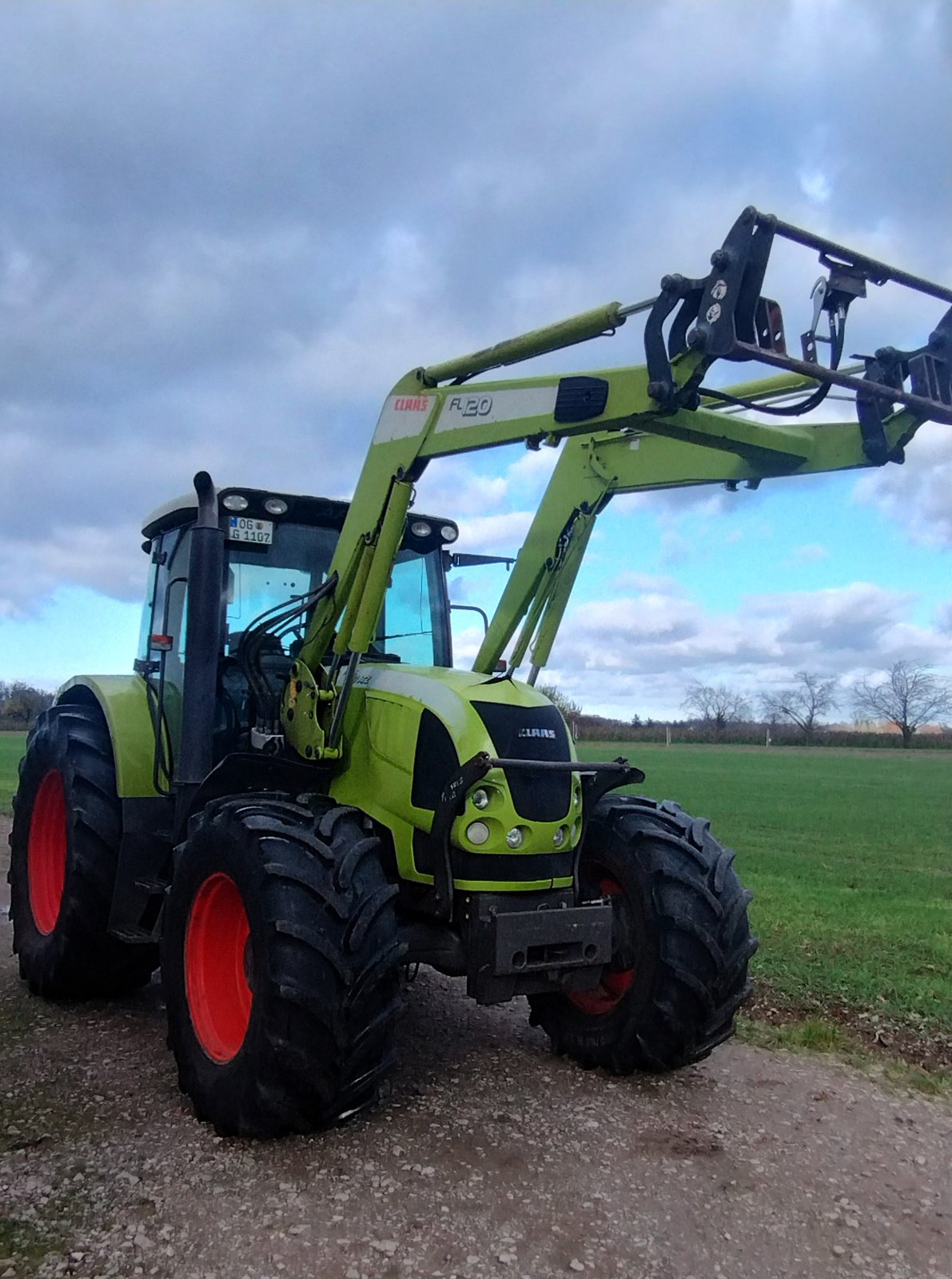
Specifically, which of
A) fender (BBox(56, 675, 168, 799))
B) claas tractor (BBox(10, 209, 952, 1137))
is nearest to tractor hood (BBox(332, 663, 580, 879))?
claas tractor (BBox(10, 209, 952, 1137))

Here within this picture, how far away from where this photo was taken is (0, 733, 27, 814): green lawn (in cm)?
Result: 1945

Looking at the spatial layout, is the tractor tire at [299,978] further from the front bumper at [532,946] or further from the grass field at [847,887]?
the grass field at [847,887]

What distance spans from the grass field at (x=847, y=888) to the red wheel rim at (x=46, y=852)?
4.68 m

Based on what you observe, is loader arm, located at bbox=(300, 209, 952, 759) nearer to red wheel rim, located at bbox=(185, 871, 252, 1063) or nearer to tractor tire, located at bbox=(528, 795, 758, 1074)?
red wheel rim, located at bbox=(185, 871, 252, 1063)

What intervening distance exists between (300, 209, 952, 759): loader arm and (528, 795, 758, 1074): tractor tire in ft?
4.24

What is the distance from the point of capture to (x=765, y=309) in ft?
12.9

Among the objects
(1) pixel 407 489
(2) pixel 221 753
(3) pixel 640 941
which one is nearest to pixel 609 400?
(1) pixel 407 489

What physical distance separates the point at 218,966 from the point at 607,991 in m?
1.92

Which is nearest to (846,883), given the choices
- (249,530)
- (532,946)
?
(532,946)

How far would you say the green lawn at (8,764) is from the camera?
19445 mm

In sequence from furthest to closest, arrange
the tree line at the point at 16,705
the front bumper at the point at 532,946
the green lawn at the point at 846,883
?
1. the tree line at the point at 16,705
2. the green lawn at the point at 846,883
3. the front bumper at the point at 532,946

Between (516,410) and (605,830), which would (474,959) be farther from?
(516,410)

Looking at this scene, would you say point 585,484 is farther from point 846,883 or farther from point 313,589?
point 846,883

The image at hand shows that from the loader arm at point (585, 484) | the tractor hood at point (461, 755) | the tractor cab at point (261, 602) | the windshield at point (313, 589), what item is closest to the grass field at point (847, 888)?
the tractor hood at point (461, 755)
